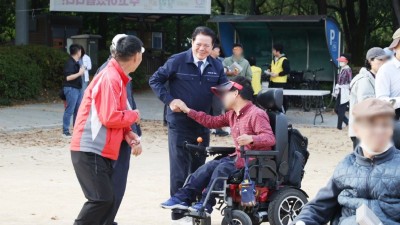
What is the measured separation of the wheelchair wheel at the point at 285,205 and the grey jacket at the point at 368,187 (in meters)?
3.39

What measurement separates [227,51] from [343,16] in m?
14.6

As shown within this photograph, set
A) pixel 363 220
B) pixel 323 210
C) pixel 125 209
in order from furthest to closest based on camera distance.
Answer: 1. pixel 125 209
2. pixel 323 210
3. pixel 363 220

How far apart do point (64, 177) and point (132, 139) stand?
4816mm

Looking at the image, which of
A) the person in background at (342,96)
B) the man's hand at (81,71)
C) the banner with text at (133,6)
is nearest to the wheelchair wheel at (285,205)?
the man's hand at (81,71)

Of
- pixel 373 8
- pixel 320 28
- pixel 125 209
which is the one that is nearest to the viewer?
pixel 125 209

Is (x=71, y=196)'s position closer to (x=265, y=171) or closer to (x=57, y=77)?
(x=265, y=171)

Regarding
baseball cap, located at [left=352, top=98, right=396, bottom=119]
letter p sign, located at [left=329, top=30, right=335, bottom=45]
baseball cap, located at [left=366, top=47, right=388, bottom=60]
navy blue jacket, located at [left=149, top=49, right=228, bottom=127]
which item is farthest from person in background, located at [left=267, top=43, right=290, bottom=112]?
baseball cap, located at [left=352, top=98, right=396, bottom=119]

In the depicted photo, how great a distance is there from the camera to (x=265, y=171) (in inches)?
313

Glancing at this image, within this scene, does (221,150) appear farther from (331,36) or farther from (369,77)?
(331,36)

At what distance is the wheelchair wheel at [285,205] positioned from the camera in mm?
7953

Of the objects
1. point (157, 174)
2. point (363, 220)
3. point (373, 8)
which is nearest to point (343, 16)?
point (373, 8)

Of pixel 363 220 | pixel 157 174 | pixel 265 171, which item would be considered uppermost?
pixel 363 220

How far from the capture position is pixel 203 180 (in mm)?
7902

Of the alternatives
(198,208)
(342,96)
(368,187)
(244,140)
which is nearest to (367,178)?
(368,187)
